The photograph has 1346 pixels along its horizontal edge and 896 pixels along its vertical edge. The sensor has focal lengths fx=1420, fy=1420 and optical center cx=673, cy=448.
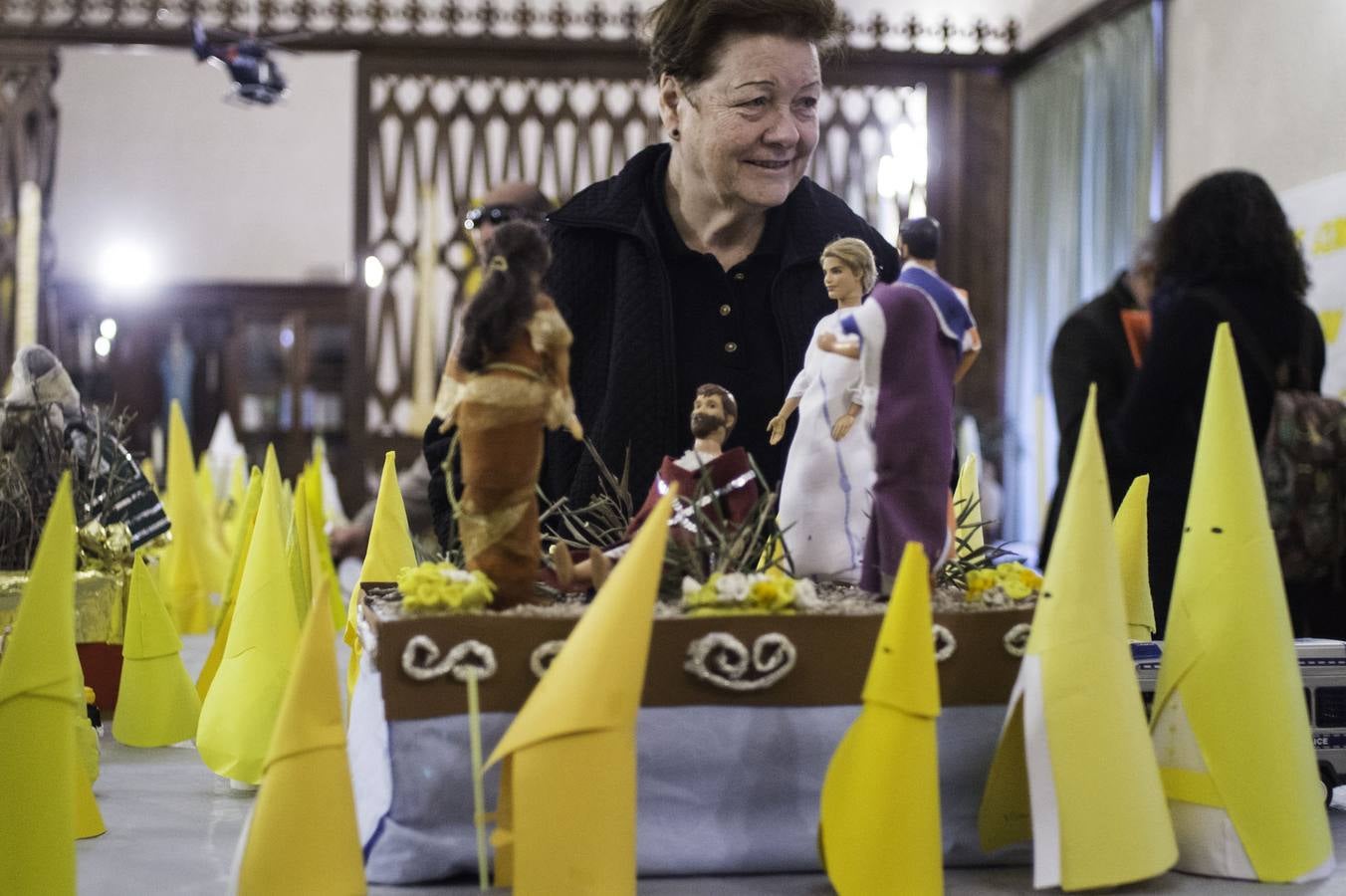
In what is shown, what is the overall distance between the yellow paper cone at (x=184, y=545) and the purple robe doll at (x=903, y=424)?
1.95 metres

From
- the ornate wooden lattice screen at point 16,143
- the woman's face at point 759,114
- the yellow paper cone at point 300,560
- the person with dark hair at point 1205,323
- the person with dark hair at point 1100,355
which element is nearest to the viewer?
the woman's face at point 759,114

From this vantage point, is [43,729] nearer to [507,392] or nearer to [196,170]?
[507,392]

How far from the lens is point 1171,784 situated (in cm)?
110

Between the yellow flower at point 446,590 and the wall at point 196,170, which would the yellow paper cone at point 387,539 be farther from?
the wall at point 196,170

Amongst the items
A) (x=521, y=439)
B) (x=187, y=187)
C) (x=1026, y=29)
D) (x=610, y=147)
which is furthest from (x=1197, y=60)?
(x=187, y=187)

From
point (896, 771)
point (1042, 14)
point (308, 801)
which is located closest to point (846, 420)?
point (896, 771)

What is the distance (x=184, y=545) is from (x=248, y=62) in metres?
3.12

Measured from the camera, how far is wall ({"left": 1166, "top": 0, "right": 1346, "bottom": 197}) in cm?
419

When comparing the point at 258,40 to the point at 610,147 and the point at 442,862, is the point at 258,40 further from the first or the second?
the point at 442,862

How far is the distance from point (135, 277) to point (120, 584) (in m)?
7.22

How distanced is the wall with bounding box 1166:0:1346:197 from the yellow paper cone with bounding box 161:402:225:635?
3.24 metres

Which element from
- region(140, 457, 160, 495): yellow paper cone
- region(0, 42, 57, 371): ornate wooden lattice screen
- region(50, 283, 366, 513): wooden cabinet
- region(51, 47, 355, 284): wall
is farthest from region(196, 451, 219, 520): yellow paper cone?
region(51, 47, 355, 284): wall

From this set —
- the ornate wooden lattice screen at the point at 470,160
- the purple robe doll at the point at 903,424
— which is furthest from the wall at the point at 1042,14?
the purple robe doll at the point at 903,424

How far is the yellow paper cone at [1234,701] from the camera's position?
106cm
